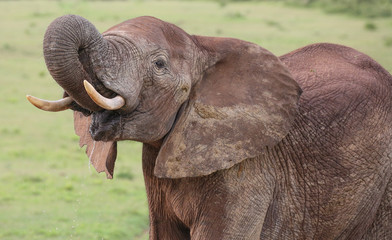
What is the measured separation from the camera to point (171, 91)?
178 inches

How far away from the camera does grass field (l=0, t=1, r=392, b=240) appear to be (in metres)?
8.55

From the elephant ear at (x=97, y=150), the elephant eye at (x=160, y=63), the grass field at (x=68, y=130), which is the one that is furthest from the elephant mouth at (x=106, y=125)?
the grass field at (x=68, y=130)

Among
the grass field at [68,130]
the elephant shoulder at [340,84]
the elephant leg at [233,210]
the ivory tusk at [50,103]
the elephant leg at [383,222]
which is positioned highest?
the ivory tusk at [50,103]

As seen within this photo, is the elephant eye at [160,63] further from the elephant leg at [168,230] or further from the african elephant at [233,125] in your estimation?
the elephant leg at [168,230]

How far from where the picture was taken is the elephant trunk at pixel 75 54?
3.97 meters

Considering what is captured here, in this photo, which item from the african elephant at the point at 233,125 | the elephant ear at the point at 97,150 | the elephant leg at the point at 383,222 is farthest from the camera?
the elephant leg at the point at 383,222

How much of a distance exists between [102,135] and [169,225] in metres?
0.95

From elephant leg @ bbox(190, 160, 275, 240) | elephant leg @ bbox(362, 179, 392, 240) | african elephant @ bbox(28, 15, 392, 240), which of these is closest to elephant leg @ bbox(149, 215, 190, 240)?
african elephant @ bbox(28, 15, 392, 240)

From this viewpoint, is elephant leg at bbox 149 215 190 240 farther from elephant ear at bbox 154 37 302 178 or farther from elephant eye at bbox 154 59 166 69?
elephant eye at bbox 154 59 166 69

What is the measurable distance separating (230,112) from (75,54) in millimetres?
1069

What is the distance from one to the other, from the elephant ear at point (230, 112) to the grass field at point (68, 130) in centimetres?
214

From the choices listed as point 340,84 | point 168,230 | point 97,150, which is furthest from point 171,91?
point 340,84

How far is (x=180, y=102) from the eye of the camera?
15.1 ft

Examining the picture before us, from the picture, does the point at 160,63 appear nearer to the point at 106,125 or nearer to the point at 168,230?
the point at 106,125
